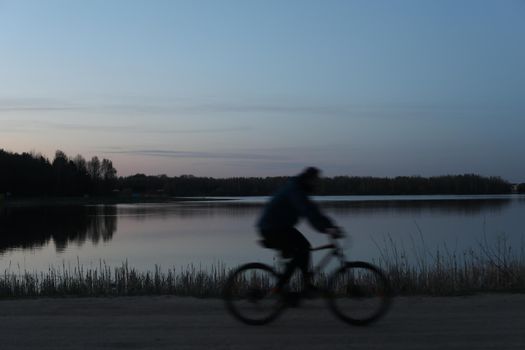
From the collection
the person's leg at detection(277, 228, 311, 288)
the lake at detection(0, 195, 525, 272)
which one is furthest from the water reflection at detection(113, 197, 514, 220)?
the person's leg at detection(277, 228, 311, 288)

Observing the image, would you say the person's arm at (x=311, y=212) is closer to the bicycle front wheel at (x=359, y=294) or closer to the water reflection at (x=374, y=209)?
the bicycle front wheel at (x=359, y=294)

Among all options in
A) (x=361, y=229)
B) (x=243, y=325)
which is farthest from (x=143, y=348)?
(x=361, y=229)

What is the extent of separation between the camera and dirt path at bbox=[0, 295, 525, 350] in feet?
18.6

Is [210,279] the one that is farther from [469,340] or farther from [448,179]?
[448,179]

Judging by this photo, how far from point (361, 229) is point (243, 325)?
1013 inches

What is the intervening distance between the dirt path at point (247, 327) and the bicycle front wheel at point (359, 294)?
5.4 inches

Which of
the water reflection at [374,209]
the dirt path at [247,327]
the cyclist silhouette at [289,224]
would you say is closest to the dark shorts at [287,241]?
the cyclist silhouette at [289,224]

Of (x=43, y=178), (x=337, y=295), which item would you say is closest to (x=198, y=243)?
(x=337, y=295)

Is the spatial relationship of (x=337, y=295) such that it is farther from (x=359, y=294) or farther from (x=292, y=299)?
(x=292, y=299)

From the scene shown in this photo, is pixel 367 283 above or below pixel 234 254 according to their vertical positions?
above

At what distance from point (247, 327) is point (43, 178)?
359ft

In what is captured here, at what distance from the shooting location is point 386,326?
6309 mm

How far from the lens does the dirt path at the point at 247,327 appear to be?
18.6 ft

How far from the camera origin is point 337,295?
21.1 feet
